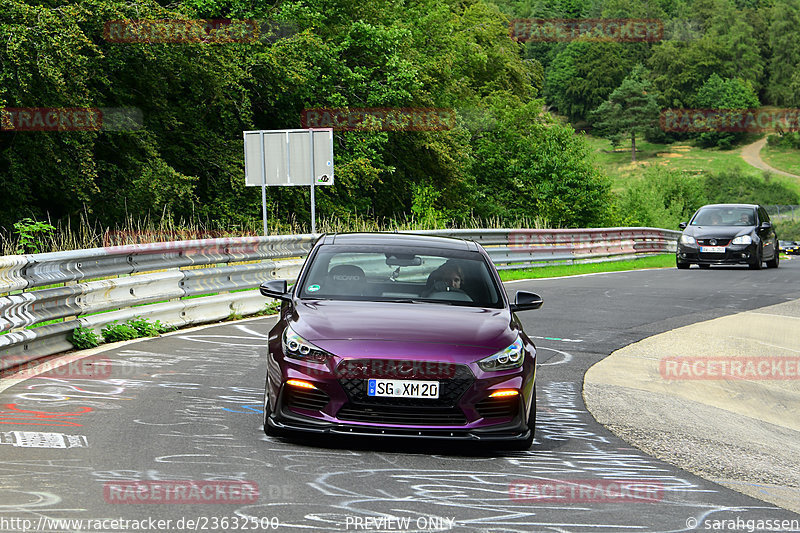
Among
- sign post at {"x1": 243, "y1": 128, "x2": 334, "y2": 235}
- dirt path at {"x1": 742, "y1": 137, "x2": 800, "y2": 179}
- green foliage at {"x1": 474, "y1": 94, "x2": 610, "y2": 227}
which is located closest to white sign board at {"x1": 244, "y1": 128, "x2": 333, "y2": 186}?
sign post at {"x1": 243, "y1": 128, "x2": 334, "y2": 235}

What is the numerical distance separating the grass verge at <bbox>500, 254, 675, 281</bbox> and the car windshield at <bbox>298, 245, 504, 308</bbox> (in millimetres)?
16018

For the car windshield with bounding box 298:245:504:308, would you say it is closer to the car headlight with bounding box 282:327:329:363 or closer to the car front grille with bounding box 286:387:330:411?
the car headlight with bounding box 282:327:329:363

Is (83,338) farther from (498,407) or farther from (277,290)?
(498,407)

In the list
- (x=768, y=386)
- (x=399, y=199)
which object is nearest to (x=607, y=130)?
(x=399, y=199)

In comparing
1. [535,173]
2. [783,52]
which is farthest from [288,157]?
[783,52]

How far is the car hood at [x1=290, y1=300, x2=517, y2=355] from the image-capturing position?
6546 mm

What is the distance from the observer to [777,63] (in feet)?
630

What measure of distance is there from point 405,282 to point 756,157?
17210 cm

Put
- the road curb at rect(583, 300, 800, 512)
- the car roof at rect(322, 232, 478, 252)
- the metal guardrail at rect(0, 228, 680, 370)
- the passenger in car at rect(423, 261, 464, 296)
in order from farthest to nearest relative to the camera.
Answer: the metal guardrail at rect(0, 228, 680, 370) < the car roof at rect(322, 232, 478, 252) < the passenger in car at rect(423, 261, 464, 296) < the road curb at rect(583, 300, 800, 512)

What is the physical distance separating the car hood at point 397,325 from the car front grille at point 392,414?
333mm

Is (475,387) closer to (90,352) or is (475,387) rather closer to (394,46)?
(90,352)

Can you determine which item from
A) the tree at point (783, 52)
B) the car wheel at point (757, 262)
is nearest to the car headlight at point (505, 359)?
the car wheel at point (757, 262)

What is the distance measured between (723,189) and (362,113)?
108 meters

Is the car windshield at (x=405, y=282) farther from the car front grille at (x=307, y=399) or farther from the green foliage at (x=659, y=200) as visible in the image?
the green foliage at (x=659, y=200)
